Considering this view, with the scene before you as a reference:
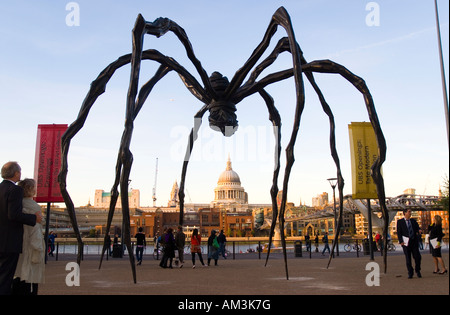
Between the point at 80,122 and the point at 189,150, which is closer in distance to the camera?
the point at 80,122

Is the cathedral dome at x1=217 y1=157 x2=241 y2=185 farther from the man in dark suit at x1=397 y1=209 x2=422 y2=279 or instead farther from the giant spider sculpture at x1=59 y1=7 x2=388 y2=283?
the giant spider sculpture at x1=59 y1=7 x2=388 y2=283

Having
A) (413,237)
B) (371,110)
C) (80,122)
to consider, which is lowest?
(413,237)

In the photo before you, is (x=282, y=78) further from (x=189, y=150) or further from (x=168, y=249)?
(x=168, y=249)

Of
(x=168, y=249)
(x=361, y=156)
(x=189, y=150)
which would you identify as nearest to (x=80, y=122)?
(x=189, y=150)

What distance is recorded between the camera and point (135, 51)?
6.45m

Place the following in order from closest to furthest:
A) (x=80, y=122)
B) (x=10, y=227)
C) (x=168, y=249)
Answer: (x=10, y=227), (x=80, y=122), (x=168, y=249)

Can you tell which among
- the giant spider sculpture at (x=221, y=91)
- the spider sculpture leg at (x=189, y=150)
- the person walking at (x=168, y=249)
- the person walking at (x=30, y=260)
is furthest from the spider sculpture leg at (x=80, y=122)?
the person walking at (x=168, y=249)

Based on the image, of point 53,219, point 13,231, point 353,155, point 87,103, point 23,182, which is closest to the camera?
point 13,231

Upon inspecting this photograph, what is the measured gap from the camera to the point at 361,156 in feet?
46.3

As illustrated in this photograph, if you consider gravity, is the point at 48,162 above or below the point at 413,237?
above

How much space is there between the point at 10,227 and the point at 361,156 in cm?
1186
